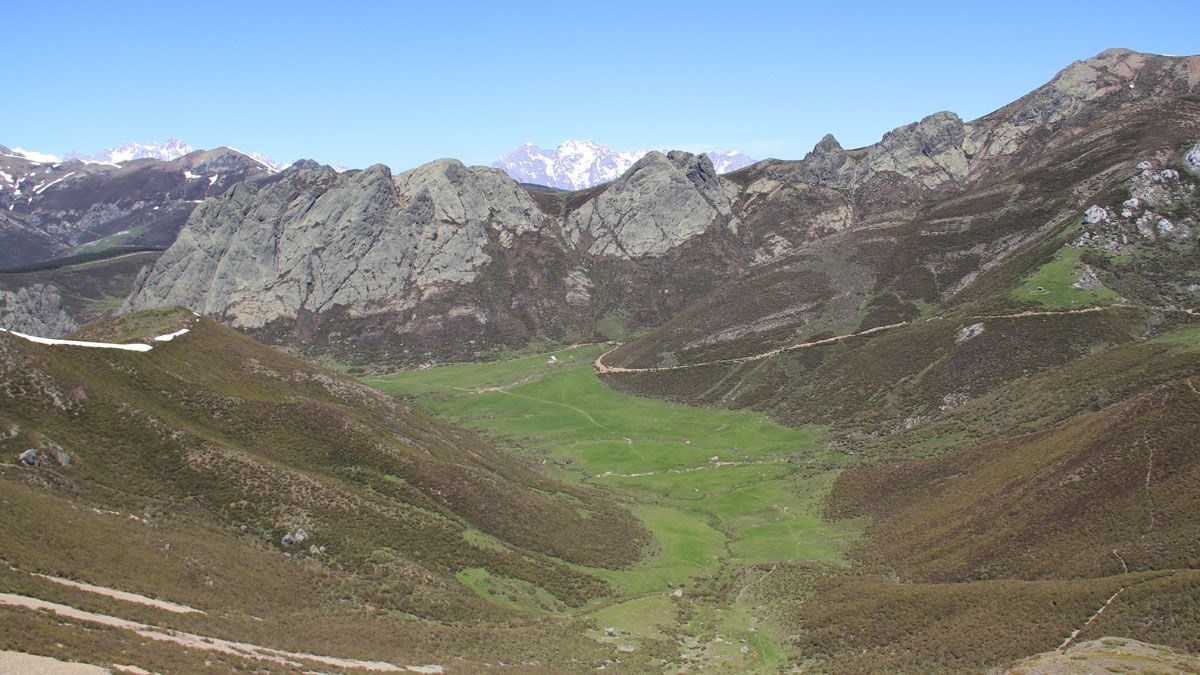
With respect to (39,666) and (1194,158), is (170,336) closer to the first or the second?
(39,666)

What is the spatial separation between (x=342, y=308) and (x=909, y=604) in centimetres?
17201

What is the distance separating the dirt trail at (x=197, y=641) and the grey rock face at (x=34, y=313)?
16627cm

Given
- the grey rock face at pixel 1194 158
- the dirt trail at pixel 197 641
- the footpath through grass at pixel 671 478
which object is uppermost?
the grey rock face at pixel 1194 158

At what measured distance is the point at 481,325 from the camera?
181625 millimetres

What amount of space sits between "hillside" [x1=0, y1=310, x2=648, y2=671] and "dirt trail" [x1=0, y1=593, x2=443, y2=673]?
398 millimetres

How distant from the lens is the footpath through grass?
43.4 metres

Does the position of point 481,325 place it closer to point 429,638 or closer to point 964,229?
point 964,229

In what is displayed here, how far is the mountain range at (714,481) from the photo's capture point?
102 feet

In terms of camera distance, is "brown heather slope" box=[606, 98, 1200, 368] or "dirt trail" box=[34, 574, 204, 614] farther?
"brown heather slope" box=[606, 98, 1200, 368]

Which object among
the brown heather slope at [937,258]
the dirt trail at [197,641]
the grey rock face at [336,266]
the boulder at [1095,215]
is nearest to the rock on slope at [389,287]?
the grey rock face at [336,266]

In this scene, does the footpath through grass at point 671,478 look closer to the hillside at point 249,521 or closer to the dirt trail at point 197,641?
the hillside at point 249,521

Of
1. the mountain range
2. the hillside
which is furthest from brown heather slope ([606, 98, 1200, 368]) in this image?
the hillside

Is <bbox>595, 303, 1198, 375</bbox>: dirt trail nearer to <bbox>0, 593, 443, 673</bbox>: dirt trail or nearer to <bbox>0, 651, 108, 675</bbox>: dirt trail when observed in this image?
<bbox>0, 593, 443, 673</bbox>: dirt trail

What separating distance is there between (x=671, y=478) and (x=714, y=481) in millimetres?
5660
